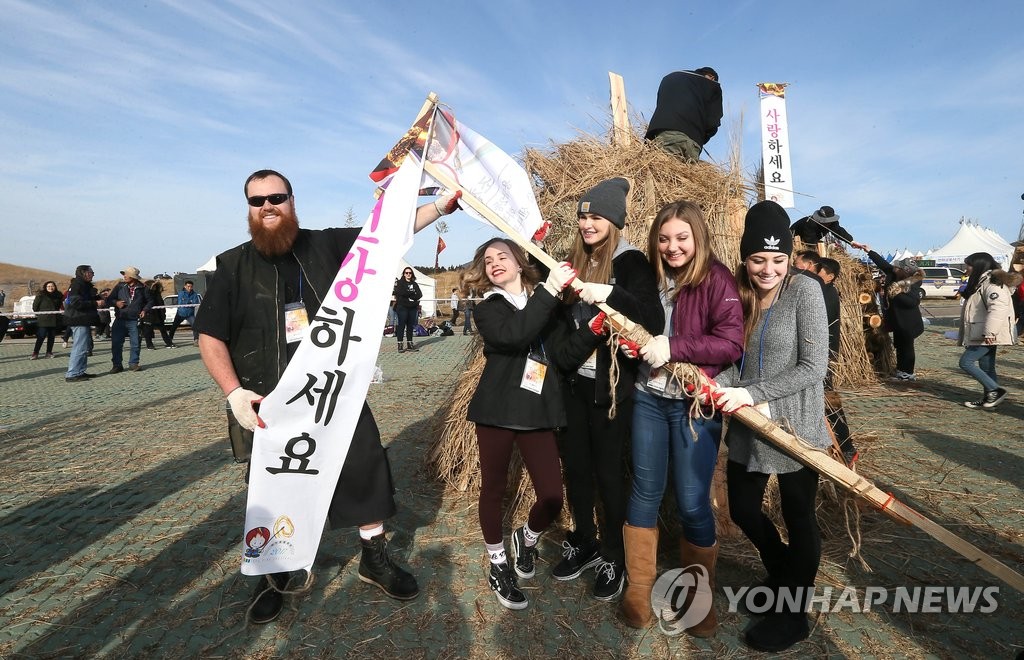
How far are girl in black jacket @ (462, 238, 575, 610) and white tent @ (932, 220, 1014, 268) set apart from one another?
41.7 meters

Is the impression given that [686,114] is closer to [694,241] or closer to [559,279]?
[694,241]

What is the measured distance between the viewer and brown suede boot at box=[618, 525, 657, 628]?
2559 millimetres

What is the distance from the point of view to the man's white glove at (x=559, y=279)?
8.15ft

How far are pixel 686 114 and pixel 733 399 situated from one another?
2.89 m

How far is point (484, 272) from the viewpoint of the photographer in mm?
2826

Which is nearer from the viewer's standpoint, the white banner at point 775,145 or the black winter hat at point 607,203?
the black winter hat at point 607,203

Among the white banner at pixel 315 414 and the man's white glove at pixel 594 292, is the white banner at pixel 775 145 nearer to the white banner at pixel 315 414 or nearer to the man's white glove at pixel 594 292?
the man's white glove at pixel 594 292

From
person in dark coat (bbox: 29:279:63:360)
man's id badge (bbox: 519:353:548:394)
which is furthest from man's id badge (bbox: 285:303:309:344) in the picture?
person in dark coat (bbox: 29:279:63:360)

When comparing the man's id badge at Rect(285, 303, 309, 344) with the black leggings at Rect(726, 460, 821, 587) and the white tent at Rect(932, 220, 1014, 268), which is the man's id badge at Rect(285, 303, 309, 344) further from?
the white tent at Rect(932, 220, 1014, 268)

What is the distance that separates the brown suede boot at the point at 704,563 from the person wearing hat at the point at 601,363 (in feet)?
1.12

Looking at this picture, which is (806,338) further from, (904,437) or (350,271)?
(904,437)

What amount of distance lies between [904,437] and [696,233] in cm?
440

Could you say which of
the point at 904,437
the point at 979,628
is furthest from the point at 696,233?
the point at 904,437

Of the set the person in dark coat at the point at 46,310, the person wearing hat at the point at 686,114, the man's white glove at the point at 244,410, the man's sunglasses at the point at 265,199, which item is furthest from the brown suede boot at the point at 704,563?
the person in dark coat at the point at 46,310
